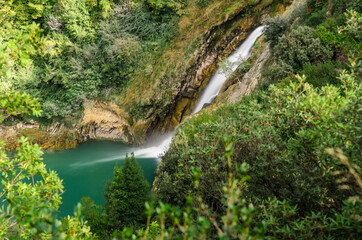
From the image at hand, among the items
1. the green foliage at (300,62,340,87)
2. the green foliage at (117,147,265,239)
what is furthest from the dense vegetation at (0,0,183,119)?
the green foliage at (117,147,265,239)

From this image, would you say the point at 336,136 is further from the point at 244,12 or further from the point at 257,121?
the point at 244,12

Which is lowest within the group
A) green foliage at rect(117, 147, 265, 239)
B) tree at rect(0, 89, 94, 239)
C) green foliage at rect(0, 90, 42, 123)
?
green foliage at rect(117, 147, 265, 239)

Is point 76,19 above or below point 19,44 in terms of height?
above

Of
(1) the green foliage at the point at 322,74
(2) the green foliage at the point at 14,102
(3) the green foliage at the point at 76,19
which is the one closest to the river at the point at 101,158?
(1) the green foliage at the point at 322,74

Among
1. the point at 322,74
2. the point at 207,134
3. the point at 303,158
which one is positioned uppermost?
the point at 207,134

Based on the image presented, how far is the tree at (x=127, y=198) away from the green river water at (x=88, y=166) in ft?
17.4

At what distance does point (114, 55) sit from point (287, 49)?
1515cm

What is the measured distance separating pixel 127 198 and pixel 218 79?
11.7m

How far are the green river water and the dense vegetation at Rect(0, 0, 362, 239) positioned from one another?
3.32 m

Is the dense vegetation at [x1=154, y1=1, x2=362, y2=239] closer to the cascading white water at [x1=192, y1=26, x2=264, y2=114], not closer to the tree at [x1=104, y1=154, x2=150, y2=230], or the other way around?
the tree at [x1=104, y1=154, x2=150, y2=230]

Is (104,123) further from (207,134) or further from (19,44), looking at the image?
(19,44)

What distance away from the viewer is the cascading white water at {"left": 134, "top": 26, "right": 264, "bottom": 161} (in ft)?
52.2

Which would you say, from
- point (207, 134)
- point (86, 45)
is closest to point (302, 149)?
point (207, 134)

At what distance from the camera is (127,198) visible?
8.93m
